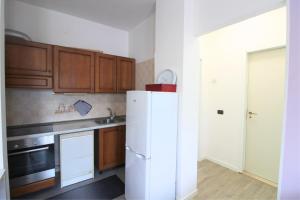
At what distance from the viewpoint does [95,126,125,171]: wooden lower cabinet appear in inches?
100

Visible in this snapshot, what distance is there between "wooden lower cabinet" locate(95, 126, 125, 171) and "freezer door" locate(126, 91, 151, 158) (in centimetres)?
73

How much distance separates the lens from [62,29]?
2.64 metres

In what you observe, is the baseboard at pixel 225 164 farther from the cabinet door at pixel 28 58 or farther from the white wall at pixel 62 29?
the cabinet door at pixel 28 58

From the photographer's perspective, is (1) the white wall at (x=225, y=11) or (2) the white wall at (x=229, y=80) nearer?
(1) the white wall at (x=225, y=11)

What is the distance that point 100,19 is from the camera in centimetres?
286

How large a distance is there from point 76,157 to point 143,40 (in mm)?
2326

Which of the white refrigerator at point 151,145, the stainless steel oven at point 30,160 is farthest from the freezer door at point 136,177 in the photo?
the stainless steel oven at point 30,160

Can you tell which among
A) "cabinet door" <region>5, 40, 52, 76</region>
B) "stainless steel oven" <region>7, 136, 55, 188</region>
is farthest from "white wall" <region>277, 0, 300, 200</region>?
"cabinet door" <region>5, 40, 52, 76</region>

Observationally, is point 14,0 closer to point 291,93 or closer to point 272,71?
point 291,93

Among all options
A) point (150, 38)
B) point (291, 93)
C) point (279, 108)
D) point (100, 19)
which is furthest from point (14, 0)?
point (279, 108)

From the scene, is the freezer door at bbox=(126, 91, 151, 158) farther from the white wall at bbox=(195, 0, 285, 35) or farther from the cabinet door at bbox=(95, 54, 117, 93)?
the white wall at bbox=(195, 0, 285, 35)

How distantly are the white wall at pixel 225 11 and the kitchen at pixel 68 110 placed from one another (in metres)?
0.91

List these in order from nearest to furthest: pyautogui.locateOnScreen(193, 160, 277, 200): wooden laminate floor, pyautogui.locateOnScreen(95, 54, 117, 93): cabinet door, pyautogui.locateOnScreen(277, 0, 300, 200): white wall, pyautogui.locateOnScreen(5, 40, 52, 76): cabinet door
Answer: pyautogui.locateOnScreen(277, 0, 300, 200): white wall < pyautogui.locateOnScreen(5, 40, 52, 76): cabinet door < pyautogui.locateOnScreen(193, 160, 277, 200): wooden laminate floor < pyautogui.locateOnScreen(95, 54, 117, 93): cabinet door

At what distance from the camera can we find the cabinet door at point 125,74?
298cm
